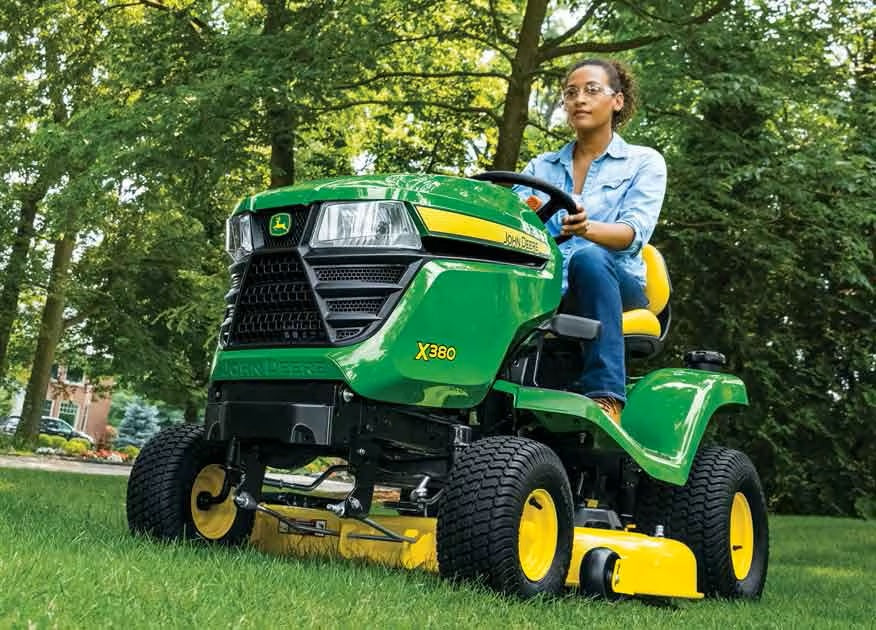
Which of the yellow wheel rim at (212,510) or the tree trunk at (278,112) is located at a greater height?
the tree trunk at (278,112)

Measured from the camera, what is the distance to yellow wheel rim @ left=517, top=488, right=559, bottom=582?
155 inches

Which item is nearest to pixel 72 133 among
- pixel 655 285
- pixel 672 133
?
pixel 672 133

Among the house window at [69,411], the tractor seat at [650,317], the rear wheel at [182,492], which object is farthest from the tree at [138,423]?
the rear wheel at [182,492]

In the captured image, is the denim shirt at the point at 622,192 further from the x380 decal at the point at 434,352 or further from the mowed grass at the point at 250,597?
the mowed grass at the point at 250,597

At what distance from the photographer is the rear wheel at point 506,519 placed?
12.1ft

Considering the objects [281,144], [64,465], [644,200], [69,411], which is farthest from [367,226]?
[69,411]

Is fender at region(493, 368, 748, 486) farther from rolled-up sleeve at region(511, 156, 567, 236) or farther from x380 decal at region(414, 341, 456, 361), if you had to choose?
rolled-up sleeve at region(511, 156, 567, 236)

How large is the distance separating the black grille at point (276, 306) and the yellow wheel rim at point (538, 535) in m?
0.89

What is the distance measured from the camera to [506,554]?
370 cm

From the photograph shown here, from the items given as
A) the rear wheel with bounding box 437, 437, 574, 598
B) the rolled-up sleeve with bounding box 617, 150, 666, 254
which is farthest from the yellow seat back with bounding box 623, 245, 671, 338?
the rear wheel with bounding box 437, 437, 574, 598

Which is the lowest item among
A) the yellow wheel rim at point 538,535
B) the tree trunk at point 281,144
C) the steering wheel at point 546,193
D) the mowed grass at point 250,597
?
the mowed grass at point 250,597

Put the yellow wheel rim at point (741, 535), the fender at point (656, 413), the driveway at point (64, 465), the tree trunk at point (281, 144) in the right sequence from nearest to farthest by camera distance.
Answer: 1. the fender at point (656, 413)
2. the yellow wheel rim at point (741, 535)
3. the tree trunk at point (281, 144)
4. the driveway at point (64, 465)

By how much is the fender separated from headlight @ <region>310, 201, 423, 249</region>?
665mm

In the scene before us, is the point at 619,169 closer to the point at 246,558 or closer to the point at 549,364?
the point at 549,364
